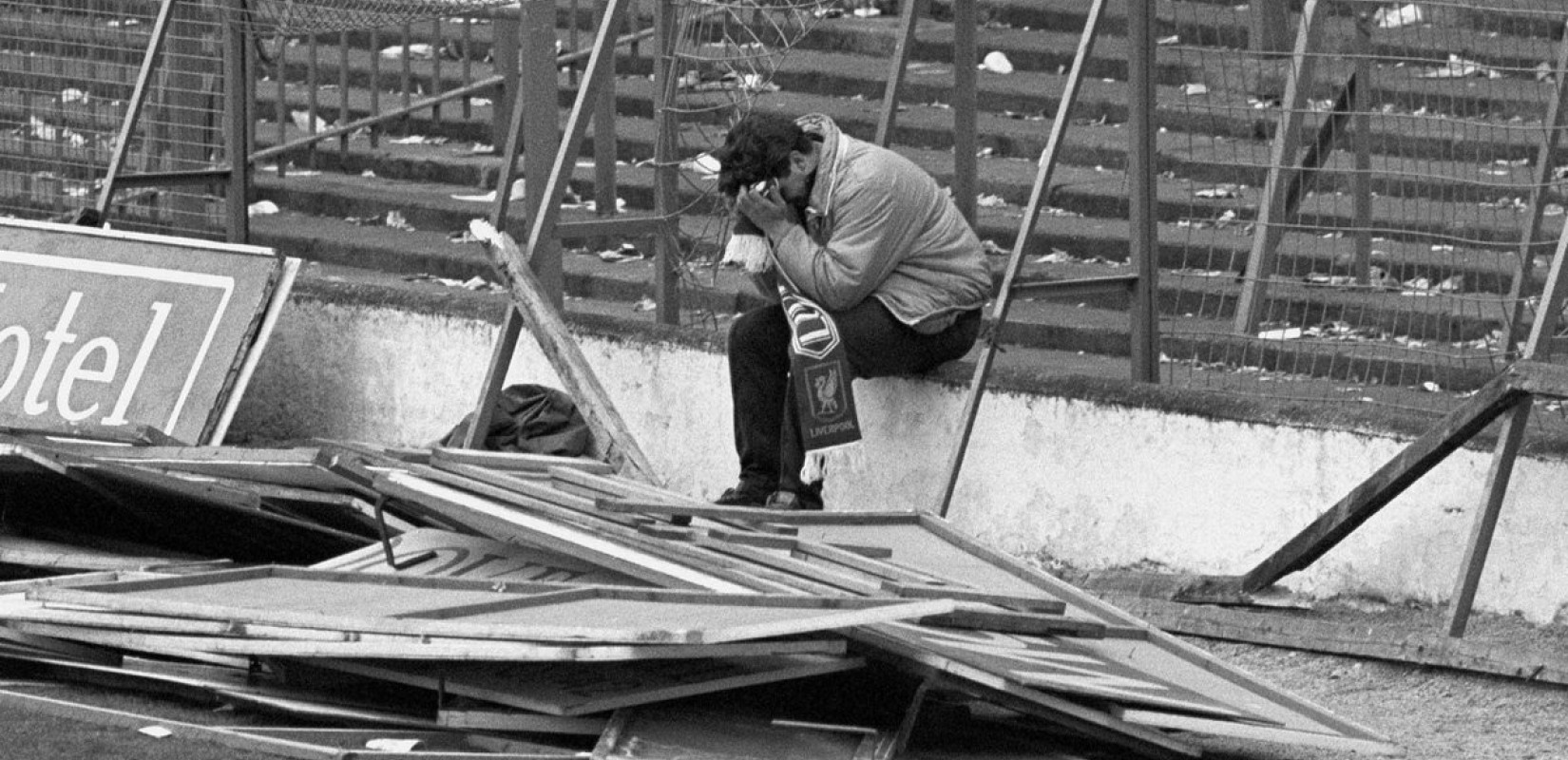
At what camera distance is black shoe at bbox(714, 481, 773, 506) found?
26.9 ft

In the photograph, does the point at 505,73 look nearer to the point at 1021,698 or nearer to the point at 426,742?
the point at 426,742

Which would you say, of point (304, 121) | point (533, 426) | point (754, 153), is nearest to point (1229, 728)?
point (754, 153)

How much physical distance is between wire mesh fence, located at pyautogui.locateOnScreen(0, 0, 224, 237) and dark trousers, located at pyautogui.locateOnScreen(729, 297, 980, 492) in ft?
10.9

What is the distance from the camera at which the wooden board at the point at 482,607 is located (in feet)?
19.1

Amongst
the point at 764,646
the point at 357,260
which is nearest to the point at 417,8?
the point at 357,260

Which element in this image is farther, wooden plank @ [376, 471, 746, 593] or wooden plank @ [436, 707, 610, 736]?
wooden plank @ [376, 471, 746, 593]

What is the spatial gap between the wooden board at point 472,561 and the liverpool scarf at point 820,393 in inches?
49.6

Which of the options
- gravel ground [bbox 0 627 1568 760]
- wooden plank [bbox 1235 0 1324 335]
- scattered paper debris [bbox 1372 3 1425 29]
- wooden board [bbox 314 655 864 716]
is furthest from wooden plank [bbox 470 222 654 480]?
scattered paper debris [bbox 1372 3 1425 29]

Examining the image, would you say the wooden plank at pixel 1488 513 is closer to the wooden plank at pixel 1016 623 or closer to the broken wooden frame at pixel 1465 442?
the broken wooden frame at pixel 1465 442

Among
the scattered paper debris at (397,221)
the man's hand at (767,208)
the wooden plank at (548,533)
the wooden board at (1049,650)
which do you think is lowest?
the scattered paper debris at (397,221)

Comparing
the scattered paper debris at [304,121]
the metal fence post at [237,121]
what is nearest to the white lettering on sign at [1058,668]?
the metal fence post at [237,121]

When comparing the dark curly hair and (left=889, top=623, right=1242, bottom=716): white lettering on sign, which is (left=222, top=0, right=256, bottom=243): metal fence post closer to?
the dark curly hair

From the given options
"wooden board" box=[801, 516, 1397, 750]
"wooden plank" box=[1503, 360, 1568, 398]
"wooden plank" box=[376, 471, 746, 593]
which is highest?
"wooden plank" box=[1503, 360, 1568, 398]

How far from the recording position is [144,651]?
6605 millimetres
